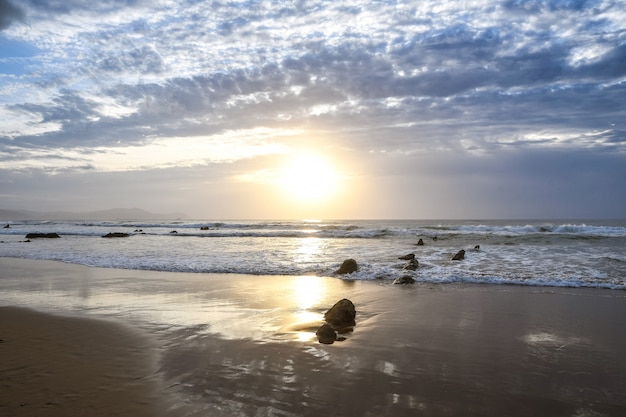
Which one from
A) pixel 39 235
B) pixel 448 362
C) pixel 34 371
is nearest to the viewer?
pixel 34 371

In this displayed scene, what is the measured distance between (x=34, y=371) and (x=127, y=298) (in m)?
4.75

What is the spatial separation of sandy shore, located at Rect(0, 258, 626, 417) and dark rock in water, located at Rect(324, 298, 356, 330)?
0.26m

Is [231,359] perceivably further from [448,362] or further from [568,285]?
[568,285]

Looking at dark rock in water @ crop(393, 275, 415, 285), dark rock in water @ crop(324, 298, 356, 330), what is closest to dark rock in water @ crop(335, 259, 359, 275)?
dark rock in water @ crop(393, 275, 415, 285)

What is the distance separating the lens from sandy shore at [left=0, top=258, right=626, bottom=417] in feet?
13.2

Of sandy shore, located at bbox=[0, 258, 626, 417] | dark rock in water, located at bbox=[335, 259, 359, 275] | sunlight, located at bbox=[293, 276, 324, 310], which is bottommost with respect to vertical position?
sunlight, located at bbox=[293, 276, 324, 310]

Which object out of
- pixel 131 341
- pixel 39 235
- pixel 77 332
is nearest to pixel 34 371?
pixel 131 341

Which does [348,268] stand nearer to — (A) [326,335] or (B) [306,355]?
(A) [326,335]

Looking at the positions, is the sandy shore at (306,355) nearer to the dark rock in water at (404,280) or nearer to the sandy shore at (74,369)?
the sandy shore at (74,369)

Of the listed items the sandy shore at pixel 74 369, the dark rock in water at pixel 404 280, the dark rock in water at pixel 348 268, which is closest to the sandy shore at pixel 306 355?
the sandy shore at pixel 74 369

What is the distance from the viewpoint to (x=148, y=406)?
393 centimetres

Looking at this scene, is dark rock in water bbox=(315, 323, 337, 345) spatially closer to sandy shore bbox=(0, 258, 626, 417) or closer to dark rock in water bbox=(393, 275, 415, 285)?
sandy shore bbox=(0, 258, 626, 417)

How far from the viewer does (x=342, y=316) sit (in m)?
7.19

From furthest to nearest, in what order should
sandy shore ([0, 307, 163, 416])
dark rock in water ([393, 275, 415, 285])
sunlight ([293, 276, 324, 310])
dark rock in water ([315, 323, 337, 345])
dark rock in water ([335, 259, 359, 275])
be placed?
dark rock in water ([335, 259, 359, 275]) → dark rock in water ([393, 275, 415, 285]) → sunlight ([293, 276, 324, 310]) → dark rock in water ([315, 323, 337, 345]) → sandy shore ([0, 307, 163, 416])
